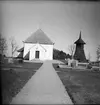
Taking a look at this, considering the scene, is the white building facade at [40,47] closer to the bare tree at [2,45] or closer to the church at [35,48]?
the church at [35,48]

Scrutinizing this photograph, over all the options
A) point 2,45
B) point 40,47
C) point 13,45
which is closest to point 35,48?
point 40,47

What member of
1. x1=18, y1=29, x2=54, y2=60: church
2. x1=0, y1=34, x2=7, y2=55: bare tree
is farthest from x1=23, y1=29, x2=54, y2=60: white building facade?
x1=0, y1=34, x2=7, y2=55: bare tree

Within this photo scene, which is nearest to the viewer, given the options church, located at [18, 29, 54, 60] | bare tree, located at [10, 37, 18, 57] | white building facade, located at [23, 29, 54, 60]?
bare tree, located at [10, 37, 18, 57]

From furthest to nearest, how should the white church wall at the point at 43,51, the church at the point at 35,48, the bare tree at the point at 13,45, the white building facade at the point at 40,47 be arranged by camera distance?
the white church wall at the point at 43,51
the white building facade at the point at 40,47
the church at the point at 35,48
the bare tree at the point at 13,45

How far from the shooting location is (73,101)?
1.88m

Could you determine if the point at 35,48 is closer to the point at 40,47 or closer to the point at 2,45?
the point at 40,47

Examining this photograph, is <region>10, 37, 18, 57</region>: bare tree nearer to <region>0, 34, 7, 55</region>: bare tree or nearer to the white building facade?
<region>0, 34, 7, 55</region>: bare tree

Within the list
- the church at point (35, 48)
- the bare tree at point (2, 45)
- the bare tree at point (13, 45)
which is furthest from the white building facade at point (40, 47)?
the bare tree at point (2, 45)

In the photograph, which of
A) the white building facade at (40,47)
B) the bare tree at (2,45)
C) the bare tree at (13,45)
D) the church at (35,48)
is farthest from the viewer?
the white building facade at (40,47)

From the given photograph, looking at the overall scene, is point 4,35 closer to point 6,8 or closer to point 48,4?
point 6,8

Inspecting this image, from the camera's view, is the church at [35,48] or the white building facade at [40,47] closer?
the church at [35,48]

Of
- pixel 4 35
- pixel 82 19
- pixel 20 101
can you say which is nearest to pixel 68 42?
pixel 82 19

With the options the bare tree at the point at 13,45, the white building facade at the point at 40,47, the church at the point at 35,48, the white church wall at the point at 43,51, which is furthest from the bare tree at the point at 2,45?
the white church wall at the point at 43,51

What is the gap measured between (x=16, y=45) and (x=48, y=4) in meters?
1.13
